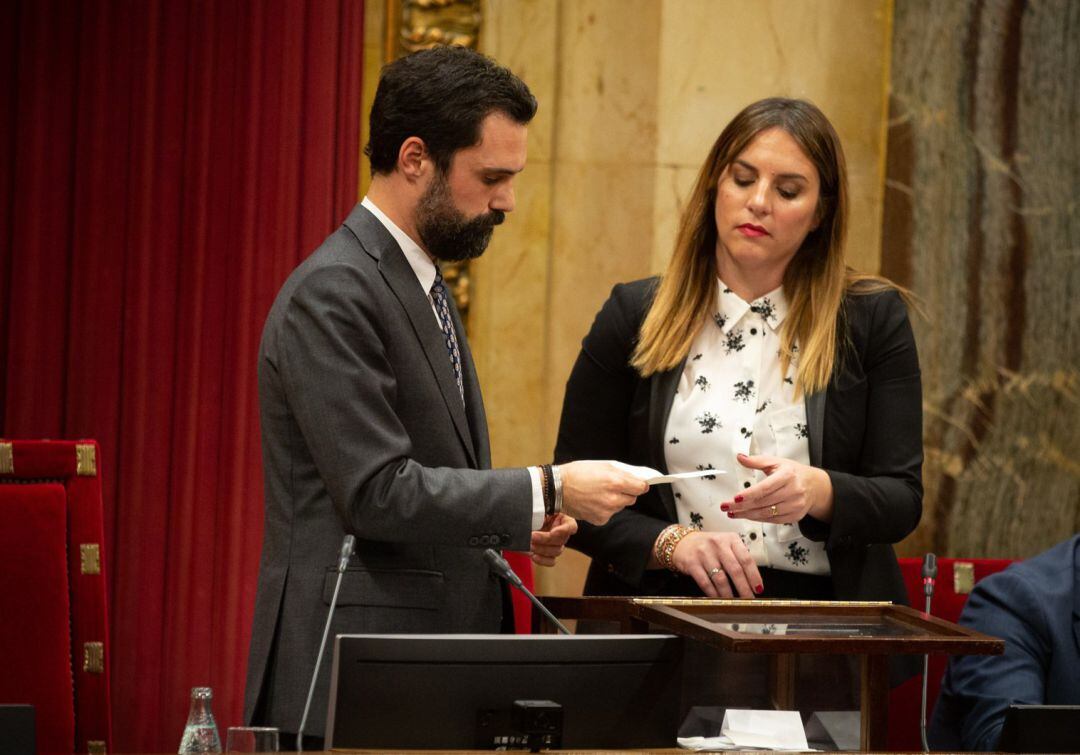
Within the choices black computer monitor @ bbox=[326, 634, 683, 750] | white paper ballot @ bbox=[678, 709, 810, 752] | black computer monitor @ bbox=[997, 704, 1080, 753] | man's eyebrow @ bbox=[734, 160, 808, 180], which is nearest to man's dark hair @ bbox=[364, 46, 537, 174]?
man's eyebrow @ bbox=[734, 160, 808, 180]

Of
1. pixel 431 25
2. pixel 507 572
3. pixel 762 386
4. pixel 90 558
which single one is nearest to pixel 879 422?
pixel 762 386

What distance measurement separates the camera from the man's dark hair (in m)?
2.17

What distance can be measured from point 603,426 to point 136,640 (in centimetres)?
142

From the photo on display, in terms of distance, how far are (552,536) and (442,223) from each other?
22.0 inches

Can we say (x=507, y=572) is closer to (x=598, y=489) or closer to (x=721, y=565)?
(x=598, y=489)

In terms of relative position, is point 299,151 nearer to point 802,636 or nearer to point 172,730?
point 172,730

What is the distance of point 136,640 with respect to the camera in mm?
3340

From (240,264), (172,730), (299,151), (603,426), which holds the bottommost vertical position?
(172,730)

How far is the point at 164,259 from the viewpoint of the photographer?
11.0ft

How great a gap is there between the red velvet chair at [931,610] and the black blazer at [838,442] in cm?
57

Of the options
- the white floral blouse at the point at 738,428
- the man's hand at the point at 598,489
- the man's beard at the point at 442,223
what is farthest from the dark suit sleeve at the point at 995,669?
the man's beard at the point at 442,223

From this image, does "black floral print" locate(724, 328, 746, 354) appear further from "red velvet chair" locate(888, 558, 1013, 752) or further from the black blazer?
"red velvet chair" locate(888, 558, 1013, 752)

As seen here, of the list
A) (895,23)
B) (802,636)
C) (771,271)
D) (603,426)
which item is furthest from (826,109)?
(802,636)

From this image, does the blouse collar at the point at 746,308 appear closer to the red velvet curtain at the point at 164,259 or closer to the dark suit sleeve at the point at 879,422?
the dark suit sleeve at the point at 879,422
